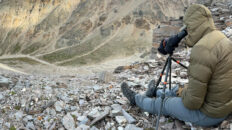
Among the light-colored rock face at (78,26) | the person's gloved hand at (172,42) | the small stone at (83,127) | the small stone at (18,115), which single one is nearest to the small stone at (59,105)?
the small stone at (18,115)

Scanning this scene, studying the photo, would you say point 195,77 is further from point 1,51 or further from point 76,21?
point 1,51

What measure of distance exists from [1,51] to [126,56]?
3797 centimetres

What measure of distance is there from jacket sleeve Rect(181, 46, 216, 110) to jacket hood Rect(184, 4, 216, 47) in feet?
1.10

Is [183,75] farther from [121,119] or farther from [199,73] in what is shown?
[199,73]

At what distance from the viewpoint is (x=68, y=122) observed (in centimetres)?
482

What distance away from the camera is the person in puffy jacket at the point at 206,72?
303 centimetres

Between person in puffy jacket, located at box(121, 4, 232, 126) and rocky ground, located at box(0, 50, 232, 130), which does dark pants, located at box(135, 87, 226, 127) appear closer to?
person in puffy jacket, located at box(121, 4, 232, 126)

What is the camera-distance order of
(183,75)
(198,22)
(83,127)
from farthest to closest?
(183,75) → (83,127) → (198,22)

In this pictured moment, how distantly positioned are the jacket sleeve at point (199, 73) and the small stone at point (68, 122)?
295 centimetres

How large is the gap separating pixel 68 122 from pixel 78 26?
53.9 m

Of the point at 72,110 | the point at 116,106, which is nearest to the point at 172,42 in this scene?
the point at 116,106

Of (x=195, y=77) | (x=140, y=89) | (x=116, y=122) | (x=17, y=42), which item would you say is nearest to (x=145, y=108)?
(x=116, y=122)

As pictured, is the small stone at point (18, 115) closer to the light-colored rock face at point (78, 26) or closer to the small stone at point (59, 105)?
the small stone at point (59, 105)

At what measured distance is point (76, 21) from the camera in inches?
2254
